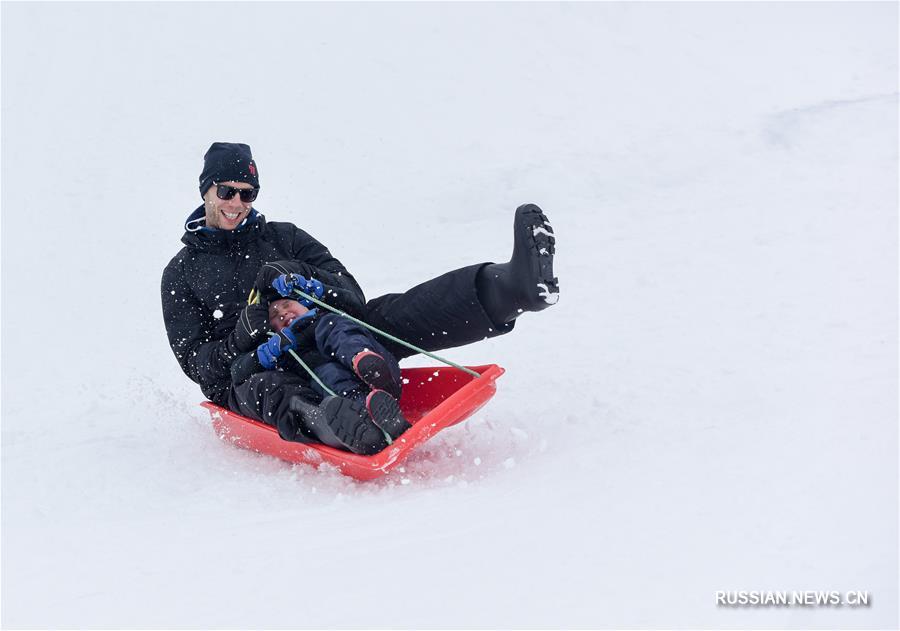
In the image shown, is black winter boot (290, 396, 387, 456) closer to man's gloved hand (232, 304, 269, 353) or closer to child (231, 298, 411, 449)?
child (231, 298, 411, 449)

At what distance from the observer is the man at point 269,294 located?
3.53m

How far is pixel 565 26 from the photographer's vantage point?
38.0 ft

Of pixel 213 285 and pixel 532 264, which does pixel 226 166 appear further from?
pixel 532 264

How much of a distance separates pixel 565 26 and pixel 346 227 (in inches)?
183

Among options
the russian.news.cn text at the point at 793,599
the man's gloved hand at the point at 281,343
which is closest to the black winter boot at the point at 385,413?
the man's gloved hand at the point at 281,343

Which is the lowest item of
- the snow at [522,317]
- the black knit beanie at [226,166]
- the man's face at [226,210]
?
the snow at [522,317]

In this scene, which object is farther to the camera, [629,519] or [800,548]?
[629,519]

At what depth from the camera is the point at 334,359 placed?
377 cm

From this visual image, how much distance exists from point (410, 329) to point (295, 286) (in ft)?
1.62

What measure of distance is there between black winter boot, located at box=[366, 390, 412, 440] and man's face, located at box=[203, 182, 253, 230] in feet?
3.86

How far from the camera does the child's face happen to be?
3.91 meters

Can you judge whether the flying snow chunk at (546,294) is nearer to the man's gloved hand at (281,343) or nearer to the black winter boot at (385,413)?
the black winter boot at (385,413)

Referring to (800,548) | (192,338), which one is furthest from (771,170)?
(800,548)

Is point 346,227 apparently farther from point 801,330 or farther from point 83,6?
point 83,6
